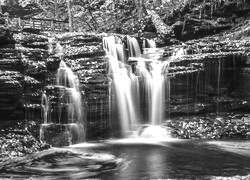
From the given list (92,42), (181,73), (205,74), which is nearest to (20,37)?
(92,42)

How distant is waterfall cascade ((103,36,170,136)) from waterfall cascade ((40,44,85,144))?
1958 mm

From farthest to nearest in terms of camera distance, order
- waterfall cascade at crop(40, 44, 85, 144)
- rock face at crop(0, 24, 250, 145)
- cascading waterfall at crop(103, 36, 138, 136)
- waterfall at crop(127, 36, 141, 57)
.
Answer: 1. waterfall at crop(127, 36, 141, 57)
2. cascading waterfall at crop(103, 36, 138, 136)
3. rock face at crop(0, 24, 250, 145)
4. waterfall cascade at crop(40, 44, 85, 144)

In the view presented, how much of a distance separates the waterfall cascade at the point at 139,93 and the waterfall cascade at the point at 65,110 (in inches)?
77.1

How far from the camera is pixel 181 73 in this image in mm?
16188

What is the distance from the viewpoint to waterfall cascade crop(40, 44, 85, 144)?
1383 centimetres

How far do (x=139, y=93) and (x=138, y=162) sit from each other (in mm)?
6696

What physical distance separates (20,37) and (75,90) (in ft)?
13.5

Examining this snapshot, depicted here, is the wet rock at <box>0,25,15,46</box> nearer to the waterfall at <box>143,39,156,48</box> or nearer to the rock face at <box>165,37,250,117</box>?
the rock face at <box>165,37,250,117</box>

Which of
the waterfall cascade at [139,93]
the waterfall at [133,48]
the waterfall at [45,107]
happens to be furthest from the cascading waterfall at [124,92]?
the waterfall at [45,107]

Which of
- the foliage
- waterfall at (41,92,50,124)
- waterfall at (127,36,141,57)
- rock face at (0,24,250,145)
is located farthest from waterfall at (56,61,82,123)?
the foliage

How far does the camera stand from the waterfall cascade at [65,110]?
13.8 meters

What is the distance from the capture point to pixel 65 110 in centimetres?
1437

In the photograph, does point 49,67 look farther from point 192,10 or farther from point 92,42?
point 192,10

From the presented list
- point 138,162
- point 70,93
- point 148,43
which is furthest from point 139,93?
point 138,162
